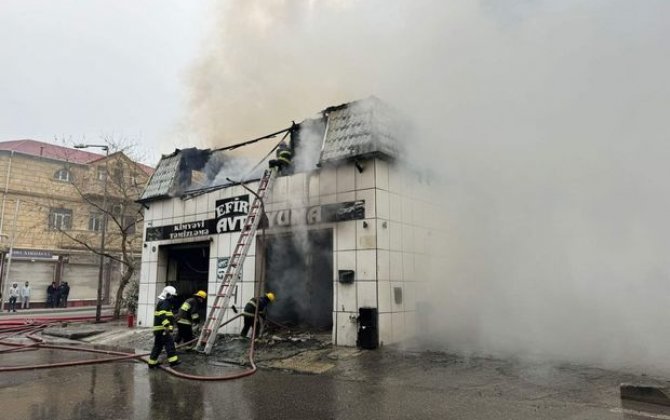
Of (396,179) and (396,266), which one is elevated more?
(396,179)

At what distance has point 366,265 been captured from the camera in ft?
27.7

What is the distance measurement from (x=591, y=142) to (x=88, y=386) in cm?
888

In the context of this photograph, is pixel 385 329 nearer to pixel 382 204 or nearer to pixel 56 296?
pixel 382 204

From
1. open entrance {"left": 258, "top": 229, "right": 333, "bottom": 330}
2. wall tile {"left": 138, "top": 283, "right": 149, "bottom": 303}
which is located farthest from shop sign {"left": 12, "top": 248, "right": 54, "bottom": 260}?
open entrance {"left": 258, "top": 229, "right": 333, "bottom": 330}

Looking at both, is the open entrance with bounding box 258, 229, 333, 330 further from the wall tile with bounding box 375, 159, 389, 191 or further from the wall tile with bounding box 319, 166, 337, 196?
the wall tile with bounding box 375, 159, 389, 191

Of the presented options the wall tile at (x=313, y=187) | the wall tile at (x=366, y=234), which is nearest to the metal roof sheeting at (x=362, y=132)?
the wall tile at (x=313, y=187)

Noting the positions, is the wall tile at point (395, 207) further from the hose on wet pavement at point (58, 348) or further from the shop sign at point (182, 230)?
the shop sign at point (182, 230)

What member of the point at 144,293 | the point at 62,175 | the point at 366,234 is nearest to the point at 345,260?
the point at 366,234

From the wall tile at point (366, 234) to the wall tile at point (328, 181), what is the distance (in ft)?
3.05

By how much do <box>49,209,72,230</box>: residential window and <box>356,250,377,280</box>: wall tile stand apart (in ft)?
78.4

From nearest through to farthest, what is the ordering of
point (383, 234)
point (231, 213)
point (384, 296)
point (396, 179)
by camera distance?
1. point (384, 296)
2. point (383, 234)
3. point (396, 179)
4. point (231, 213)

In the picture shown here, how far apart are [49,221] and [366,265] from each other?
79.3 feet

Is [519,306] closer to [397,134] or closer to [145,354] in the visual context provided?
[397,134]

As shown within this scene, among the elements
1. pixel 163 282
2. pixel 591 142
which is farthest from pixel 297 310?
pixel 591 142
